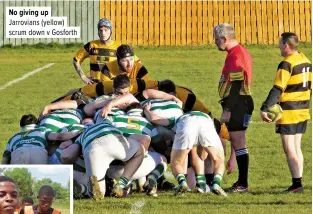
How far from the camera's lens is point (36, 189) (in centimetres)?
834

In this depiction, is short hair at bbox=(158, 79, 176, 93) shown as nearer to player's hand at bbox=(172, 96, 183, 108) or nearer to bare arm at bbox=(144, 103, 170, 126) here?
player's hand at bbox=(172, 96, 183, 108)

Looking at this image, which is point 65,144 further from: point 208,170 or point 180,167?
point 208,170

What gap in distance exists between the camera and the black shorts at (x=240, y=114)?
12.6m

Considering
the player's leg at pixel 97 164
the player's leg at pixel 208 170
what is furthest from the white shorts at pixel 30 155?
the player's leg at pixel 208 170

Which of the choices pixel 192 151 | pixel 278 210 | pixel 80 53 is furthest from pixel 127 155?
pixel 80 53

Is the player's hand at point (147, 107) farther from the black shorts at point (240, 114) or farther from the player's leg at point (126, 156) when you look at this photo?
the black shorts at point (240, 114)

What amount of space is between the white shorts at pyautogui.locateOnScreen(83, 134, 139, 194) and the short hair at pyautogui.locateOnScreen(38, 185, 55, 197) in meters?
3.03

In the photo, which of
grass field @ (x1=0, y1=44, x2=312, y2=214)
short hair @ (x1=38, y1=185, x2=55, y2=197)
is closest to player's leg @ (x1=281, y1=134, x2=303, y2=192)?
grass field @ (x1=0, y1=44, x2=312, y2=214)

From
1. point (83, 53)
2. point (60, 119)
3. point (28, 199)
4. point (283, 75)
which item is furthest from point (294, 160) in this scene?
point (83, 53)

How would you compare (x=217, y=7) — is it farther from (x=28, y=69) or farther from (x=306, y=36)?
(x=28, y=69)

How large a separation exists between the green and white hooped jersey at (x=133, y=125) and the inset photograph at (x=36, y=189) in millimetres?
3438

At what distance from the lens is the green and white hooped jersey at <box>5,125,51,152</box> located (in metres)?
12.2

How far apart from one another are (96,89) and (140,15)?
70.2ft

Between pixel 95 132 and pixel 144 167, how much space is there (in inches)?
29.1
